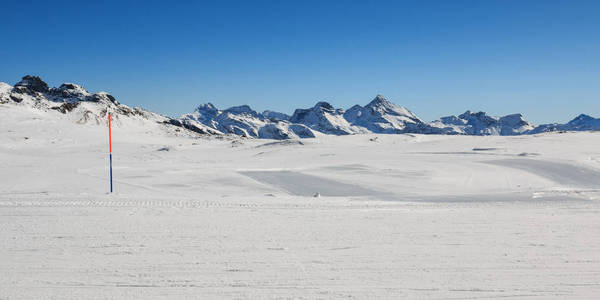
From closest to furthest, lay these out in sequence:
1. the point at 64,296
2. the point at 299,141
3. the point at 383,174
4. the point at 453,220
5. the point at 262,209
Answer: the point at 64,296 < the point at 453,220 < the point at 262,209 < the point at 383,174 < the point at 299,141

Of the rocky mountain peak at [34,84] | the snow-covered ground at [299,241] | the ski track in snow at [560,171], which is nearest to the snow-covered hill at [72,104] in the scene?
the rocky mountain peak at [34,84]

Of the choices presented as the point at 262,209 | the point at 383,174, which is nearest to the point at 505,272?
the point at 262,209

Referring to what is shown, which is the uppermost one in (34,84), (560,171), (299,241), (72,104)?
(34,84)

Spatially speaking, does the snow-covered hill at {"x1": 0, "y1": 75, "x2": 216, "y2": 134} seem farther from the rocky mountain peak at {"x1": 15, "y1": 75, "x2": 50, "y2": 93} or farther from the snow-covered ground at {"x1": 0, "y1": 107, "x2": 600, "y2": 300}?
the snow-covered ground at {"x1": 0, "y1": 107, "x2": 600, "y2": 300}

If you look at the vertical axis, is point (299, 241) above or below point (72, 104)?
below

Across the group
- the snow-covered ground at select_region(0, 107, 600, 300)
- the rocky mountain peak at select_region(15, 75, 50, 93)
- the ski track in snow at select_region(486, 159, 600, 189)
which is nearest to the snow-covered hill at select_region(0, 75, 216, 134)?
the rocky mountain peak at select_region(15, 75, 50, 93)

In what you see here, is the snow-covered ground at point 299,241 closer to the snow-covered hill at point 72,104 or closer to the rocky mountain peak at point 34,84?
the snow-covered hill at point 72,104

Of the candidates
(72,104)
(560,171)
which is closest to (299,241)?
(560,171)

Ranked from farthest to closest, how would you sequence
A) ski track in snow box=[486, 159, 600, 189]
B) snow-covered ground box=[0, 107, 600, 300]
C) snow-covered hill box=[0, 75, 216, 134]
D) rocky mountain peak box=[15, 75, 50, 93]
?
rocky mountain peak box=[15, 75, 50, 93] < snow-covered hill box=[0, 75, 216, 134] < ski track in snow box=[486, 159, 600, 189] < snow-covered ground box=[0, 107, 600, 300]

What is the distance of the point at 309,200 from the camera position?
12547 mm

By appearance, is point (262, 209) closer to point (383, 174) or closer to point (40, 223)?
point (40, 223)

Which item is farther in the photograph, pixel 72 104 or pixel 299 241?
pixel 72 104

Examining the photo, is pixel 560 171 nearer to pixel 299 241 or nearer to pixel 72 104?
pixel 299 241

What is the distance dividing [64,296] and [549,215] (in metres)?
11.2
